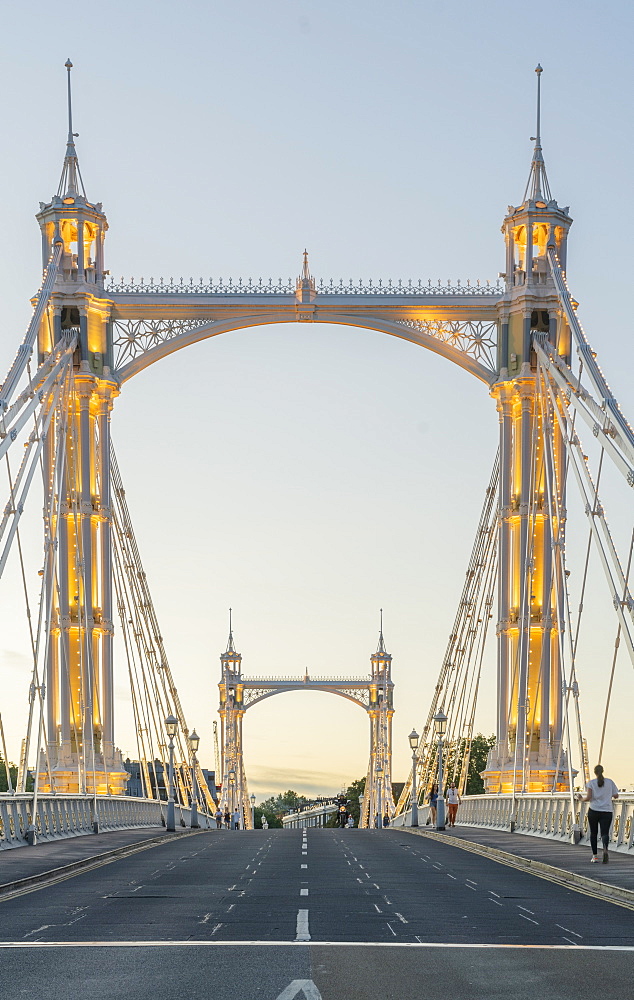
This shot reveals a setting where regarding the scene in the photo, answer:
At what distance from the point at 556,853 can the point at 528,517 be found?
17.1m

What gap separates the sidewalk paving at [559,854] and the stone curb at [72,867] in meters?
7.58

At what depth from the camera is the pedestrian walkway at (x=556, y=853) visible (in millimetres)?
22114

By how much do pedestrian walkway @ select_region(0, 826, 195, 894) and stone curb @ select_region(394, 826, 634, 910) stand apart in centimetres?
759

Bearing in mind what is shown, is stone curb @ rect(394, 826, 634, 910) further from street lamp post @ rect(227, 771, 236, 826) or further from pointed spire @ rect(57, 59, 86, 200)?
street lamp post @ rect(227, 771, 236, 826)

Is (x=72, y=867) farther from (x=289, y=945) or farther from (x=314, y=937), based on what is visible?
(x=289, y=945)

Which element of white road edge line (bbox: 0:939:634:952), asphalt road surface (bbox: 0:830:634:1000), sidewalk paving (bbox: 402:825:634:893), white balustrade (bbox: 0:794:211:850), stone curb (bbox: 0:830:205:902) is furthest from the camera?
white balustrade (bbox: 0:794:211:850)

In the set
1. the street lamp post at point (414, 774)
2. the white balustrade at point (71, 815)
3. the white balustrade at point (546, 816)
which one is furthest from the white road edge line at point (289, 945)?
the street lamp post at point (414, 774)

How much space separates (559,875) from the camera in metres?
23.8

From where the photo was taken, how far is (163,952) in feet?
46.2

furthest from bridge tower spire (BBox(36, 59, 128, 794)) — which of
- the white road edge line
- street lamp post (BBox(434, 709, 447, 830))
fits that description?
the white road edge line

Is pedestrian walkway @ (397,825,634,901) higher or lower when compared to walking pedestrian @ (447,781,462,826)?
lower

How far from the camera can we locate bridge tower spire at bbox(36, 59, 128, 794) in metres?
44.0

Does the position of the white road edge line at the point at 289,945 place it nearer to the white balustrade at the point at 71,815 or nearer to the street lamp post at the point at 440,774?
the white balustrade at the point at 71,815

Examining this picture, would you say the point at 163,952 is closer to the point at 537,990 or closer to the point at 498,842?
the point at 537,990
